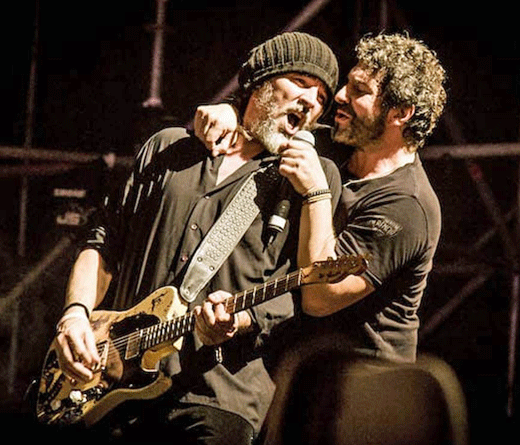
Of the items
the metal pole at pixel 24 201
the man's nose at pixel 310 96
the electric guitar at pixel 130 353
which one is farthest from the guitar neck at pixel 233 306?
the metal pole at pixel 24 201

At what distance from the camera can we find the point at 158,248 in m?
1.89

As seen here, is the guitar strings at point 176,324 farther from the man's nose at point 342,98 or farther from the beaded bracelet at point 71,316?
the man's nose at point 342,98

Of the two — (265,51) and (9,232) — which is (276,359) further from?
(9,232)

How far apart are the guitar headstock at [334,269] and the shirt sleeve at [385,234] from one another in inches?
6.8

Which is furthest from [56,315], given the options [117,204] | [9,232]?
[117,204]

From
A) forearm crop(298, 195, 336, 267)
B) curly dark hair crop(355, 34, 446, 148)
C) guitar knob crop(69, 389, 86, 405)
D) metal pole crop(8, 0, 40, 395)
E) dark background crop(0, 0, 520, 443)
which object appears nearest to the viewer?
forearm crop(298, 195, 336, 267)

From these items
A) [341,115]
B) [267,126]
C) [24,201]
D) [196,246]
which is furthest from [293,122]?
[24,201]

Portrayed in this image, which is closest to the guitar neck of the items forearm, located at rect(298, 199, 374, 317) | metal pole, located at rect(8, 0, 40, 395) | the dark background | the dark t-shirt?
forearm, located at rect(298, 199, 374, 317)

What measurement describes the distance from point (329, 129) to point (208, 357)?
2.50ft

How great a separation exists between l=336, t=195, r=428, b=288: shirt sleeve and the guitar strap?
0.25 metres

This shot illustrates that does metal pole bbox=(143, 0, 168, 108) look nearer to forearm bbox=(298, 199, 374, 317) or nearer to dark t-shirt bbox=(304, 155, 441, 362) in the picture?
dark t-shirt bbox=(304, 155, 441, 362)

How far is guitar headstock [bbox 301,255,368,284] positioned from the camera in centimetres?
162

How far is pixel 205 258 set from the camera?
1855 millimetres

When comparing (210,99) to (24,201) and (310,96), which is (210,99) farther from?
(24,201)
